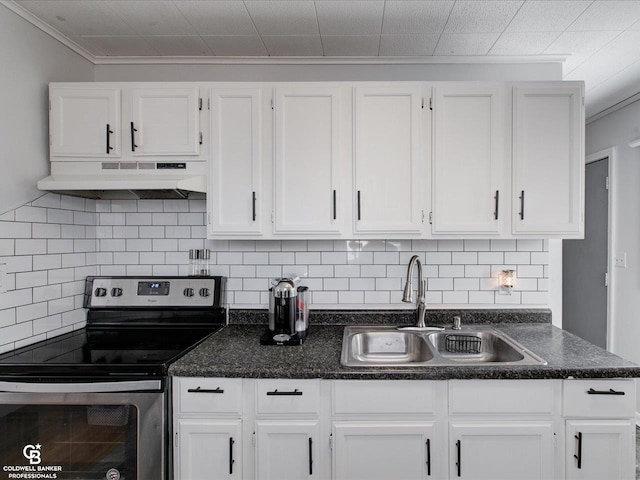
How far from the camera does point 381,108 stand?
1.97 meters

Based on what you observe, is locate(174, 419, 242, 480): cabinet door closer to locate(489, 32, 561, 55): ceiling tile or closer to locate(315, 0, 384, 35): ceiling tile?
locate(315, 0, 384, 35): ceiling tile

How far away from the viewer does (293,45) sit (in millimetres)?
2150

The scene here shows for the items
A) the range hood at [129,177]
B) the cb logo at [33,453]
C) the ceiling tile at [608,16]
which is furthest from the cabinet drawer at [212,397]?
the ceiling tile at [608,16]

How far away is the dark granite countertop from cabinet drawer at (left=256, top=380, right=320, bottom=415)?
4 centimetres

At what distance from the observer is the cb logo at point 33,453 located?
5.06ft

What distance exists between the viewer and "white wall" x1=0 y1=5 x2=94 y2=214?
174cm

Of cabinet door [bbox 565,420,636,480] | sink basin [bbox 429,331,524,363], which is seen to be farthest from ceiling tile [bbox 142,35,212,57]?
cabinet door [bbox 565,420,636,480]

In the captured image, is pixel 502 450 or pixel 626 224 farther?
pixel 626 224

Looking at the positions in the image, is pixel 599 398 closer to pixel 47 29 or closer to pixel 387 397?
pixel 387 397

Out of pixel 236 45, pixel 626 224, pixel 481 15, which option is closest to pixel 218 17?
pixel 236 45

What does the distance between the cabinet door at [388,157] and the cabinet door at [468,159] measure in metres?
0.11

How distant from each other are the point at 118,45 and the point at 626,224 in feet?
12.7

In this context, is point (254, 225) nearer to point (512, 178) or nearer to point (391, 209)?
point (391, 209)

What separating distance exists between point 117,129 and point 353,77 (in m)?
1.38
